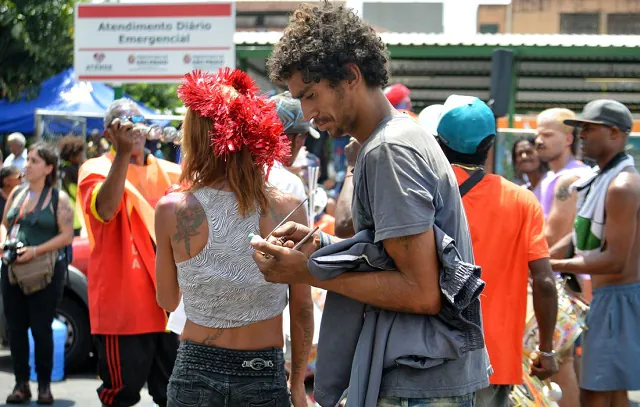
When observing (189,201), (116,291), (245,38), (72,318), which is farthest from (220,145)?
(245,38)

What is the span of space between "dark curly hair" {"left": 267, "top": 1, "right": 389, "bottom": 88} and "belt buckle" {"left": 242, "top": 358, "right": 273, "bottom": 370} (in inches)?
45.2

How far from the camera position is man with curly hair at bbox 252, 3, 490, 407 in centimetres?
245

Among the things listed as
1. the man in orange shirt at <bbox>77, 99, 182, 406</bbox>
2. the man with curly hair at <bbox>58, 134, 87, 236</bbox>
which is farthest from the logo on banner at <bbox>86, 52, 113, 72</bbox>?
the man in orange shirt at <bbox>77, 99, 182, 406</bbox>

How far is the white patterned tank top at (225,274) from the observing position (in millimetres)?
3330

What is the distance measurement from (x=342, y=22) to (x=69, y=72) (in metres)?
16.5

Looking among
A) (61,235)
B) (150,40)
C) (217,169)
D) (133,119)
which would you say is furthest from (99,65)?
(217,169)

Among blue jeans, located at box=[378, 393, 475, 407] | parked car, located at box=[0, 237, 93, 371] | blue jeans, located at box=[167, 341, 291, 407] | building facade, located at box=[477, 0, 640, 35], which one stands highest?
building facade, located at box=[477, 0, 640, 35]

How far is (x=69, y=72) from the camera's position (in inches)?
717

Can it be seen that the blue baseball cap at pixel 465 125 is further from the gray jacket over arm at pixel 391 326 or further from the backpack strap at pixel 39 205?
the backpack strap at pixel 39 205

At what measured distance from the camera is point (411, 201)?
2422mm

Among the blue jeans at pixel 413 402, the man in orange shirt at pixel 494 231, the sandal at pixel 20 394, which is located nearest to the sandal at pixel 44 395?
the sandal at pixel 20 394

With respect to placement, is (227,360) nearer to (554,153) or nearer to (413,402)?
(413,402)

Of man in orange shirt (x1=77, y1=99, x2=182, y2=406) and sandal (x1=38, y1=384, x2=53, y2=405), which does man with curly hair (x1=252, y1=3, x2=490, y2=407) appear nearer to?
man in orange shirt (x1=77, y1=99, x2=182, y2=406)

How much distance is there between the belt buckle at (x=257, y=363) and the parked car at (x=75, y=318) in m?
5.25
